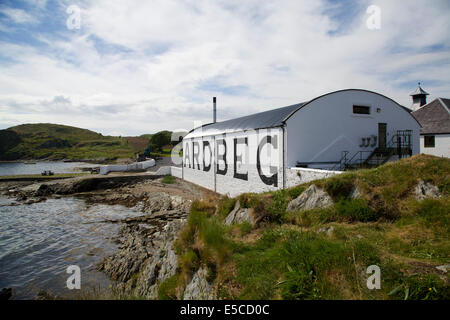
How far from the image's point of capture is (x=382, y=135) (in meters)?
16.2

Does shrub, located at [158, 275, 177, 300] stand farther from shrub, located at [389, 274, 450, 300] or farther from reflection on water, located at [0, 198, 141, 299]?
shrub, located at [389, 274, 450, 300]

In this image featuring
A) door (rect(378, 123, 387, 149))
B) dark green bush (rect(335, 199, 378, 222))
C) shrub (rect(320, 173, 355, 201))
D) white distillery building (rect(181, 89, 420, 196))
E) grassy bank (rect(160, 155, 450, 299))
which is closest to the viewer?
grassy bank (rect(160, 155, 450, 299))

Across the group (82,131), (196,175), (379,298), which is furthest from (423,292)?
(82,131)

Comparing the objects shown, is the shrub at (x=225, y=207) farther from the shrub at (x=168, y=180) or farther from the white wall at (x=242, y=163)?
the shrub at (x=168, y=180)

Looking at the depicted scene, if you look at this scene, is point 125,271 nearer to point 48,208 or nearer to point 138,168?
point 48,208

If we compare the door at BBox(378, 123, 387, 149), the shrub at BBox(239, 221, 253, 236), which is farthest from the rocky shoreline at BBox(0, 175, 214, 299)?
the door at BBox(378, 123, 387, 149)

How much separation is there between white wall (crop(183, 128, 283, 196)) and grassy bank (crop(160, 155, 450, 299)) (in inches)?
203

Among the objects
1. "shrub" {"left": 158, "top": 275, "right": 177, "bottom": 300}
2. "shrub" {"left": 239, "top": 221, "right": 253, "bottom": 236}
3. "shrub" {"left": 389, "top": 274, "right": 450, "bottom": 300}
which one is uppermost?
"shrub" {"left": 389, "top": 274, "right": 450, "bottom": 300}

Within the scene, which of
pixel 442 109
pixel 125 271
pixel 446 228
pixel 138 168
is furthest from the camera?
pixel 138 168

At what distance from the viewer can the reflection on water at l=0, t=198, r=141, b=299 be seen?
29.7 feet

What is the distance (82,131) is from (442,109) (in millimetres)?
174839

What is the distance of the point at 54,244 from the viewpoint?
12.6 m

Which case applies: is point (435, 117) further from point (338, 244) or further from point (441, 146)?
point (338, 244)

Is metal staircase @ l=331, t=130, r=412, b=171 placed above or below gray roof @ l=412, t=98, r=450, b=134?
below
